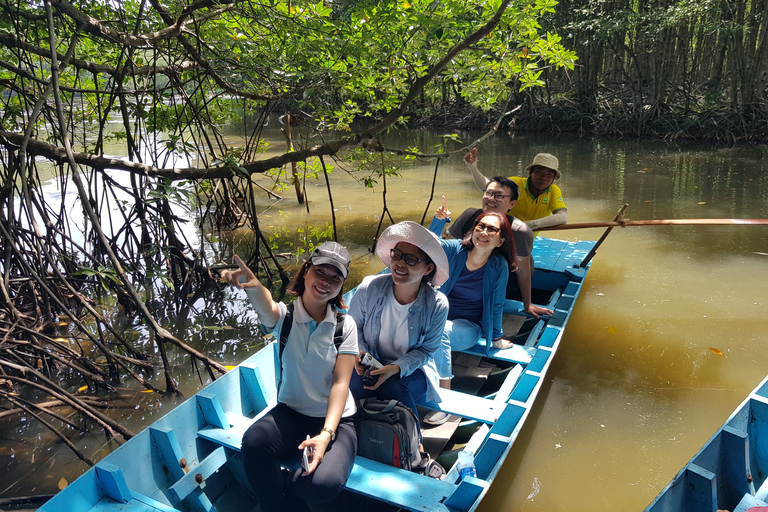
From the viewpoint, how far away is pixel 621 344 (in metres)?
4.72

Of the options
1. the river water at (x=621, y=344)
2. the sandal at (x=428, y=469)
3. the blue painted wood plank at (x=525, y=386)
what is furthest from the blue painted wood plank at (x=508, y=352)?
the sandal at (x=428, y=469)

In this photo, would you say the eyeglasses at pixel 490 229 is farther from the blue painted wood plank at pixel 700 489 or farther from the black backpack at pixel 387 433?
the blue painted wood plank at pixel 700 489

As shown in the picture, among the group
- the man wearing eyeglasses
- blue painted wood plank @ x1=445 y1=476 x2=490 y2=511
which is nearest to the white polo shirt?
blue painted wood plank @ x1=445 y1=476 x2=490 y2=511

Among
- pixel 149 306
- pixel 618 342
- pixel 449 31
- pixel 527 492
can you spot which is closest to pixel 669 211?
pixel 618 342

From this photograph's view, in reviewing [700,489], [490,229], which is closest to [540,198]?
[490,229]

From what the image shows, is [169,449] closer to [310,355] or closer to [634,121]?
[310,355]

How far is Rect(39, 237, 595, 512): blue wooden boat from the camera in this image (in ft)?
7.09

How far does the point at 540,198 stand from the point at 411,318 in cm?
248

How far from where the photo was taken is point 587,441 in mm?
3451

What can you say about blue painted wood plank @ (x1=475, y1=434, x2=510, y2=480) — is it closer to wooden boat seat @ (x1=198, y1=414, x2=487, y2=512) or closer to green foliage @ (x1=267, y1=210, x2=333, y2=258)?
wooden boat seat @ (x1=198, y1=414, x2=487, y2=512)

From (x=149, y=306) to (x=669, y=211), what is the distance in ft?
25.8

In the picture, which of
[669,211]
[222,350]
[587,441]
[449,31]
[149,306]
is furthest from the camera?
[669,211]

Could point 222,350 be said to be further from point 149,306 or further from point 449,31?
point 449,31

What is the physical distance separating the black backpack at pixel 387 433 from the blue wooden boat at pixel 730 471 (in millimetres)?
1013
